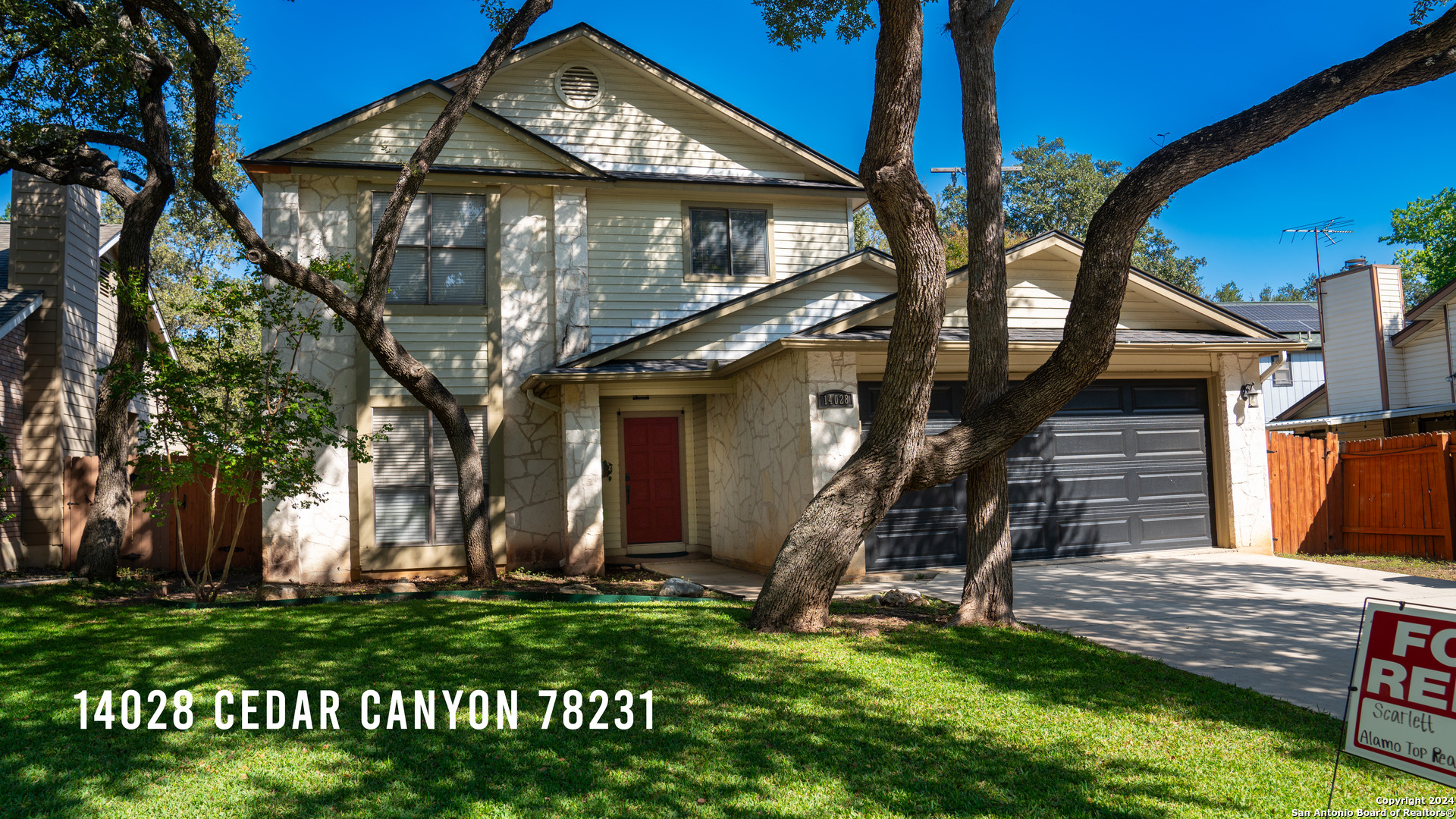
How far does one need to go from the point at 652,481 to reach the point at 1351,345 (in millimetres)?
16905

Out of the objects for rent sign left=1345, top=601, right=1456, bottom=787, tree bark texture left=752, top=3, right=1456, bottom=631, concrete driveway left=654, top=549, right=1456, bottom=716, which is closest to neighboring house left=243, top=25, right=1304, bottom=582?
concrete driveway left=654, top=549, right=1456, bottom=716

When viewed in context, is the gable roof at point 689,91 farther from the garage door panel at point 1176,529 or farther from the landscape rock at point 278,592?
the landscape rock at point 278,592

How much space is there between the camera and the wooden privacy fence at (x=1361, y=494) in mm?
11875

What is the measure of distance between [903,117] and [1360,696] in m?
4.71

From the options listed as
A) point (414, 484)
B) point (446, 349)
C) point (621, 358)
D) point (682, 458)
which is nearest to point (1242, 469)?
point (682, 458)

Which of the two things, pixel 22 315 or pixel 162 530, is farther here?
pixel 162 530

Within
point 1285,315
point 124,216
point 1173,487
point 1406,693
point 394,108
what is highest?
point 394,108

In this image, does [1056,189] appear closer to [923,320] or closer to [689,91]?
[689,91]

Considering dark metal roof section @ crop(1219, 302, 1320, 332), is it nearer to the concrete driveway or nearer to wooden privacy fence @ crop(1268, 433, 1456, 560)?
wooden privacy fence @ crop(1268, 433, 1456, 560)

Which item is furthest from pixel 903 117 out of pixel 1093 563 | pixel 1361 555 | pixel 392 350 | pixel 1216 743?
pixel 1361 555

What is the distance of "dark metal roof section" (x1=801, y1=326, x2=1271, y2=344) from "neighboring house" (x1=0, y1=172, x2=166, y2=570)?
11.4 m

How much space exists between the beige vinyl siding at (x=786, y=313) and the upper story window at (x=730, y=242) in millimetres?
1367

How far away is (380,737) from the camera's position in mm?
4508

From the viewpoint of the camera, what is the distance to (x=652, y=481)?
48.7ft
